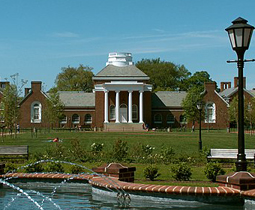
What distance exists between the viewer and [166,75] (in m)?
111

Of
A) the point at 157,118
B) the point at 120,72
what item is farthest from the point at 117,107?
the point at 157,118

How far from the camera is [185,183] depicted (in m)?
13.2

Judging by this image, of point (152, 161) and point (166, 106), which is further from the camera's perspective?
point (166, 106)

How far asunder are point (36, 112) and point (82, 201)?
6576 cm

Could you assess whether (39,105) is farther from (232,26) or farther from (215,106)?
(232,26)

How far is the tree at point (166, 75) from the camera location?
11019 cm

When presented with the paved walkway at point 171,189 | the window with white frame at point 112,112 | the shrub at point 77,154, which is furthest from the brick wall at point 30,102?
the paved walkway at point 171,189

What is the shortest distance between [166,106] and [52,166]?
60.0 meters

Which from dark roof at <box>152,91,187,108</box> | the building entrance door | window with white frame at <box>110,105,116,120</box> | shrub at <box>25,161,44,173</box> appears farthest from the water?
dark roof at <box>152,91,187,108</box>

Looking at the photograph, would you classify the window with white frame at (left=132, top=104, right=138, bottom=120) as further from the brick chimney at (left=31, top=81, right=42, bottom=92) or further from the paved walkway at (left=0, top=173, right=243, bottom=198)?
the paved walkway at (left=0, top=173, right=243, bottom=198)

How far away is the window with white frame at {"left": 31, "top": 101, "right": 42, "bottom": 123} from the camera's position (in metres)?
74.8

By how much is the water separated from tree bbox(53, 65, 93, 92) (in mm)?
92943

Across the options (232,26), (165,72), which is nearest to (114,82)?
(165,72)

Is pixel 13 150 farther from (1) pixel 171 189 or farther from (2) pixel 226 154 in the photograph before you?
(1) pixel 171 189
